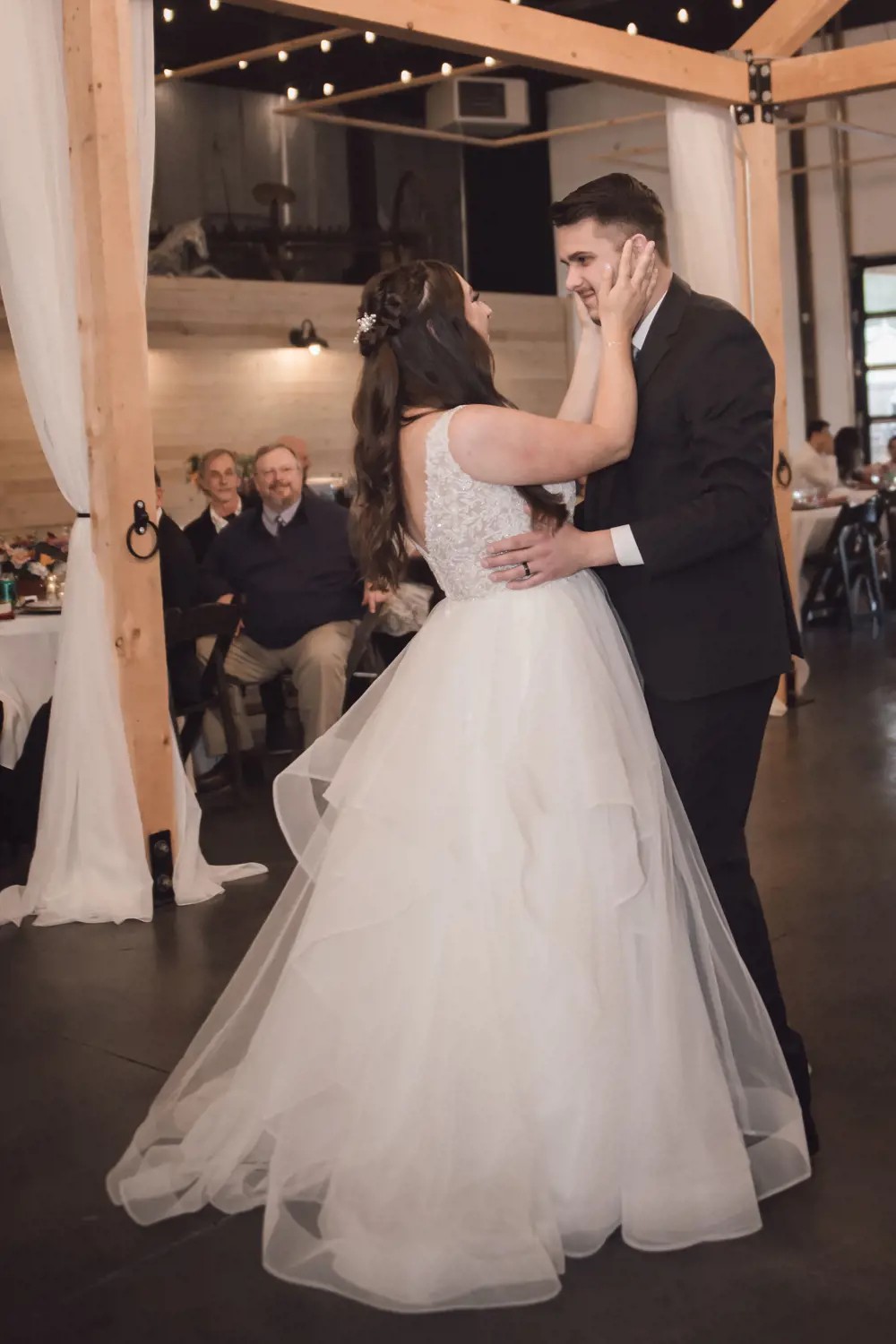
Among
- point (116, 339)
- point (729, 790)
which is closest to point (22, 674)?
point (116, 339)

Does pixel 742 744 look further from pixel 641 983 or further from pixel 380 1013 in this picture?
pixel 380 1013

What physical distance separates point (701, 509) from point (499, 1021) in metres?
0.89

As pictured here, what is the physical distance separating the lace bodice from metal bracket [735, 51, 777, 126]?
191 inches

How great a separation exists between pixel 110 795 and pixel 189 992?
924 millimetres

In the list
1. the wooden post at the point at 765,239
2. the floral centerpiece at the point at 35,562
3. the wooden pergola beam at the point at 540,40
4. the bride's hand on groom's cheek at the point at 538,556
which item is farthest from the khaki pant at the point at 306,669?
the bride's hand on groom's cheek at the point at 538,556

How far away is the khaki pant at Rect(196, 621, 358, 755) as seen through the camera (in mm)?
6203

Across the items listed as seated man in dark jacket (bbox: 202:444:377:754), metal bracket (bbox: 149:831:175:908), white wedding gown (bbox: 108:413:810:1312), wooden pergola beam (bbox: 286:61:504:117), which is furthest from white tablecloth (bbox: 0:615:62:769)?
wooden pergola beam (bbox: 286:61:504:117)

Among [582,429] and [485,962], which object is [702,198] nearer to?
[582,429]

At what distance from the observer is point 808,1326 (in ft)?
6.95

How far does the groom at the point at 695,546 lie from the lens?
8.14 feet

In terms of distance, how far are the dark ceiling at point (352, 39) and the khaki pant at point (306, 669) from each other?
5.61m

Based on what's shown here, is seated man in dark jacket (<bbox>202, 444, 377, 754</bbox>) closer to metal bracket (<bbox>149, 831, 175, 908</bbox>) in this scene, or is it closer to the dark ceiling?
metal bracket (<bbox>149, 831, 175, 908</bbox>)

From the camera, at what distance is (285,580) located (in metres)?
6.39

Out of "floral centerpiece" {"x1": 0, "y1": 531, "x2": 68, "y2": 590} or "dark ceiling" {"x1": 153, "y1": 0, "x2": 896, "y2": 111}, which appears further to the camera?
"dark ceiling" {"x1": 153, "y1": 0, "x2": 896, "y2": 111}
